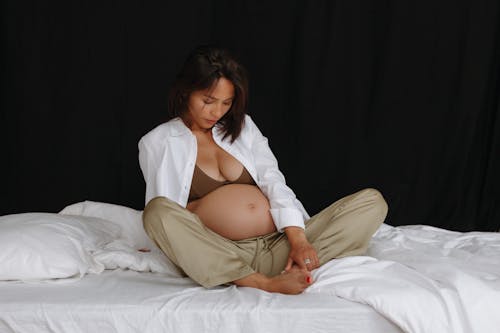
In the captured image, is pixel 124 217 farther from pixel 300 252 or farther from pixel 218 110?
pixel 300 252

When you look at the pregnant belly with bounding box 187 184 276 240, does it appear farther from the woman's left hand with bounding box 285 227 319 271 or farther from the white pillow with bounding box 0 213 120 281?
the white pillow with bounding box 0 213 120 281

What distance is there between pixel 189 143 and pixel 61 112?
1.51 meters

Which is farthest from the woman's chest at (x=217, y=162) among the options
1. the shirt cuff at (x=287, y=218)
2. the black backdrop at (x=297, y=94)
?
the black backdrop at (x=297, y=94)

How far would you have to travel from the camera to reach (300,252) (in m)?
2.15

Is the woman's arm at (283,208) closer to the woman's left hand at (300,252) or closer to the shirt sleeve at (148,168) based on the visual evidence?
the woman's left hand at (300,252)

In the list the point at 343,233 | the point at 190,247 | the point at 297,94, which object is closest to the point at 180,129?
the point at 190,247

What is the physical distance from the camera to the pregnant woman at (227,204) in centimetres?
205

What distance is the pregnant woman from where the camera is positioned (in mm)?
2047

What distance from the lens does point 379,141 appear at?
3857 mm

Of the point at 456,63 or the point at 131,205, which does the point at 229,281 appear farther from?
the point at 456,63

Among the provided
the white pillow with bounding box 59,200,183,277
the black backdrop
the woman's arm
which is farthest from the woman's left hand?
the black backdrop

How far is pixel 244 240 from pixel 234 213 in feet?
0.32

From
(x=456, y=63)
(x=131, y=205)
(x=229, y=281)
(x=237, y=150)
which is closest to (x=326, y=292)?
(x=229, y=281)

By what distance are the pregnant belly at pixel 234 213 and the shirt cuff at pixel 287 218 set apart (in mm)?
57
